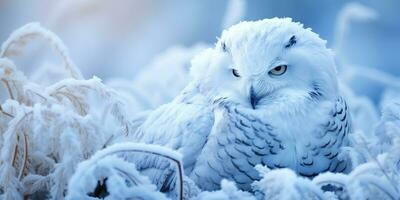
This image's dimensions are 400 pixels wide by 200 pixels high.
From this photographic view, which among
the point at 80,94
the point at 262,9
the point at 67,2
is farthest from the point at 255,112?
the point at 262,9

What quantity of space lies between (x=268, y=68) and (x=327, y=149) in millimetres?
95

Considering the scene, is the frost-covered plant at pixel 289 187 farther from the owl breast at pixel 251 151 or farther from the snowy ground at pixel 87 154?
the owl breast at pixel 251 151

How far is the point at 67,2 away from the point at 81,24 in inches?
28.5

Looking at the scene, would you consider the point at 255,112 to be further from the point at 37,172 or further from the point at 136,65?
the point at 136,65

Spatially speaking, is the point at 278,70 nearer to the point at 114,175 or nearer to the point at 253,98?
the point at 253,98

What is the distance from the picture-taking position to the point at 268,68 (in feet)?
2.03

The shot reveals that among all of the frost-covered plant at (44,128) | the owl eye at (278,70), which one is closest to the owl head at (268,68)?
the owl eye at (278,70)

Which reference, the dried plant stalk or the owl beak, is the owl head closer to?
the owl beak

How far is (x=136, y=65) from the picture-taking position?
6.37ft

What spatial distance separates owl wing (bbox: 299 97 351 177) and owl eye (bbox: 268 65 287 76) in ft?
0.20

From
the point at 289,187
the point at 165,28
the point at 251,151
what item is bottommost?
the point at 289,187

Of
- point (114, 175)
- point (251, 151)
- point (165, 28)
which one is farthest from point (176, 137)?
point (165, 28)

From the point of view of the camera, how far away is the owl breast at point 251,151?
591 millimetres

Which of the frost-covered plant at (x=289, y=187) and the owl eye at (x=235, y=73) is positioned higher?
the owl eye at (x=235, y=73)
